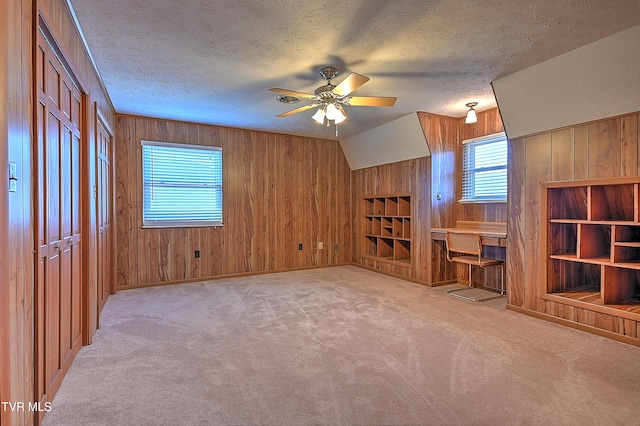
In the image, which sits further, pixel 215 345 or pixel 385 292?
pixel 385 292

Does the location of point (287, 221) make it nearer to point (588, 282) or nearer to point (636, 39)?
point (588, 282)

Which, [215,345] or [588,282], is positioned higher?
[588,282]

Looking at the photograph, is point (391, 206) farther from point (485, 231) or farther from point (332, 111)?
point (332, 111)

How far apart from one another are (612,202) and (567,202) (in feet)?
1.17

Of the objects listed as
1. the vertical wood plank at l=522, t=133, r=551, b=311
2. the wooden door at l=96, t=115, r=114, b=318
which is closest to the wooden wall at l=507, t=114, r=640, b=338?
the vertical wood plank at l=522, t=133, r=551, b=311

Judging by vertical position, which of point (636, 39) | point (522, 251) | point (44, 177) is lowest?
point (522, 251)

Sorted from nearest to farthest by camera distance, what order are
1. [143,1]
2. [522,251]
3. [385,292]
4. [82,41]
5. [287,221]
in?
[143,1] < [82,41] < [522,251] < [385,292] < [287,221]

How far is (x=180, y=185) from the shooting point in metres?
5.05

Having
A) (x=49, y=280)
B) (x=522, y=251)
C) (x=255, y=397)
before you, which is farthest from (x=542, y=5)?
(x=49, y=280)

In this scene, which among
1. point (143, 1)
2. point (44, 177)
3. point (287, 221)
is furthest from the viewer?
point (287, 221)

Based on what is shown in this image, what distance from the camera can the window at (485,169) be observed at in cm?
438

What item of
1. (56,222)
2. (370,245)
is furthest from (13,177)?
(370,245)

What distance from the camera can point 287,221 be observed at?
5938mm

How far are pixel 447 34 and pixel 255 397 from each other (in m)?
2.82
